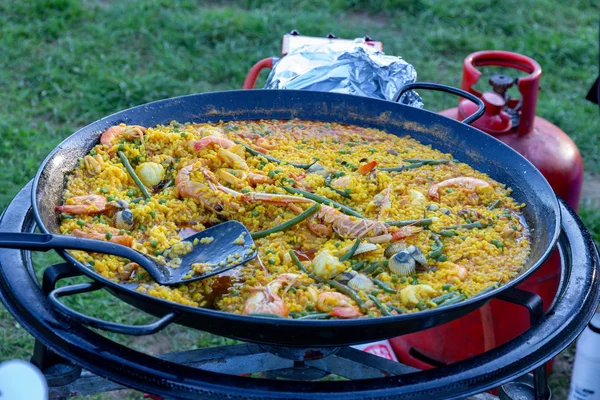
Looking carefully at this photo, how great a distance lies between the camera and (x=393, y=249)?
205 centimetres

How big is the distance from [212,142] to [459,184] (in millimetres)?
894

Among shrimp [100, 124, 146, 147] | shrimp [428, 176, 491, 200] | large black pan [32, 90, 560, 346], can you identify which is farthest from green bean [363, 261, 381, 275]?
shrimp [100, 124, 146, 147]

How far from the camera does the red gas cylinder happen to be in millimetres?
3037

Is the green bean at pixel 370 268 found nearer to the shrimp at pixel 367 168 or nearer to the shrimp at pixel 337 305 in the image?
the shrimp at pixel 337 305

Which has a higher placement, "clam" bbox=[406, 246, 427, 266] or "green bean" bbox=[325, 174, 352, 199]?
"green bean" bbox=[325, 174, 352, 199]

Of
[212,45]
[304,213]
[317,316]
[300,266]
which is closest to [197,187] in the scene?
[304,213]

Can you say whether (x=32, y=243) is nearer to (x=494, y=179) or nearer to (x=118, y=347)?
(x=118, y=347)

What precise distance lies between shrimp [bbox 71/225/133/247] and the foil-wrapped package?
1.33 meters

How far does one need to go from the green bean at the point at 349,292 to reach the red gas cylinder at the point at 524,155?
1303mm

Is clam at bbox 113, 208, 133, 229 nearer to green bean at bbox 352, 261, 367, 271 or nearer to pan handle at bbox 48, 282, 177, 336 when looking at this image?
pan handle at bbox 48, 282, 177, 336

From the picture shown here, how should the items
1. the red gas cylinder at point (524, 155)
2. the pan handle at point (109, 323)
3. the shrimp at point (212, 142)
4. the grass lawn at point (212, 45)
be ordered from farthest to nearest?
the grass lawn at point (212, 45) → the red gas cylinder at point (524, 155) → the shrimp at point (212, 142) → the pan handle at point (109, 323)

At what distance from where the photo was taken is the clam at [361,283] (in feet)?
6.18

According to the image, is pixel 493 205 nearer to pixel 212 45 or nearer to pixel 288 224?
pixel 288 224

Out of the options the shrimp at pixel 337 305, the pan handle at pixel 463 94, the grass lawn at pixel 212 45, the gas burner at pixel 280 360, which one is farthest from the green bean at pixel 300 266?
the grass lawn at pixel 212 45
